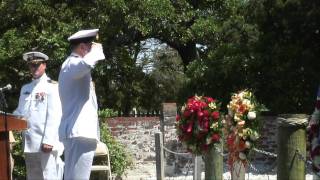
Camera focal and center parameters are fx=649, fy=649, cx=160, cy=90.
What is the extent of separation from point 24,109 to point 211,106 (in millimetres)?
2373

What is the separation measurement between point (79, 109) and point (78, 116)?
68 mm

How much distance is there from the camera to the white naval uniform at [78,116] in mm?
5863

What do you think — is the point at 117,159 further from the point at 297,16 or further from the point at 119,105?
the point at 119,105

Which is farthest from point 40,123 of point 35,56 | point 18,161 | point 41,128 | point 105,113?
point 105,113

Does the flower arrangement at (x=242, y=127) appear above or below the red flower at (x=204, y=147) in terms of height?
above

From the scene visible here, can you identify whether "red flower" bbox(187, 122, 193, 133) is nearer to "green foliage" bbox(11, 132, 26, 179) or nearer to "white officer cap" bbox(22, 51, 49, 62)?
"white officer cap" bbox(22, 51, 49, 62)

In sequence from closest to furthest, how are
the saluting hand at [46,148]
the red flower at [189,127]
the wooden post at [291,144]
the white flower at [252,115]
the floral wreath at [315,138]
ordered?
the floral wreath at [315,138] → the wooden post at [291,144] → the white flower at [252,115] → the saluting hand at [46,148] → the red flower at [189,127]

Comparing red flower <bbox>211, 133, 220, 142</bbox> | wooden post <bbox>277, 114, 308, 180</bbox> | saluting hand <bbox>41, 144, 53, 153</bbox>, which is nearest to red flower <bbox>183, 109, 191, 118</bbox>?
red flower <bbox>211, 133, 220, 142</bbox>

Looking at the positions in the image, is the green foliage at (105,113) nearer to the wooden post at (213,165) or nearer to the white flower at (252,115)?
the wooden post at (213,165)

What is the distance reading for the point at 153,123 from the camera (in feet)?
50.9

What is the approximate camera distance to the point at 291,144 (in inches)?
258

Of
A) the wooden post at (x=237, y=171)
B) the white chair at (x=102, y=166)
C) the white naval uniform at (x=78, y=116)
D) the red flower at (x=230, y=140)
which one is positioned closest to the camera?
the white naval uniform at (x=78, y=116)

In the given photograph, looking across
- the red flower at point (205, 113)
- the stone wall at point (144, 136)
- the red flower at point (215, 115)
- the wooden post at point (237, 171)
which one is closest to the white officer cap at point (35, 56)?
the red flower at point (205, 113)

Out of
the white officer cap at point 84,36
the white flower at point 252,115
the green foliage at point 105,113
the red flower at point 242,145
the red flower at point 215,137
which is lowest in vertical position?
the red flower at point 242,145
